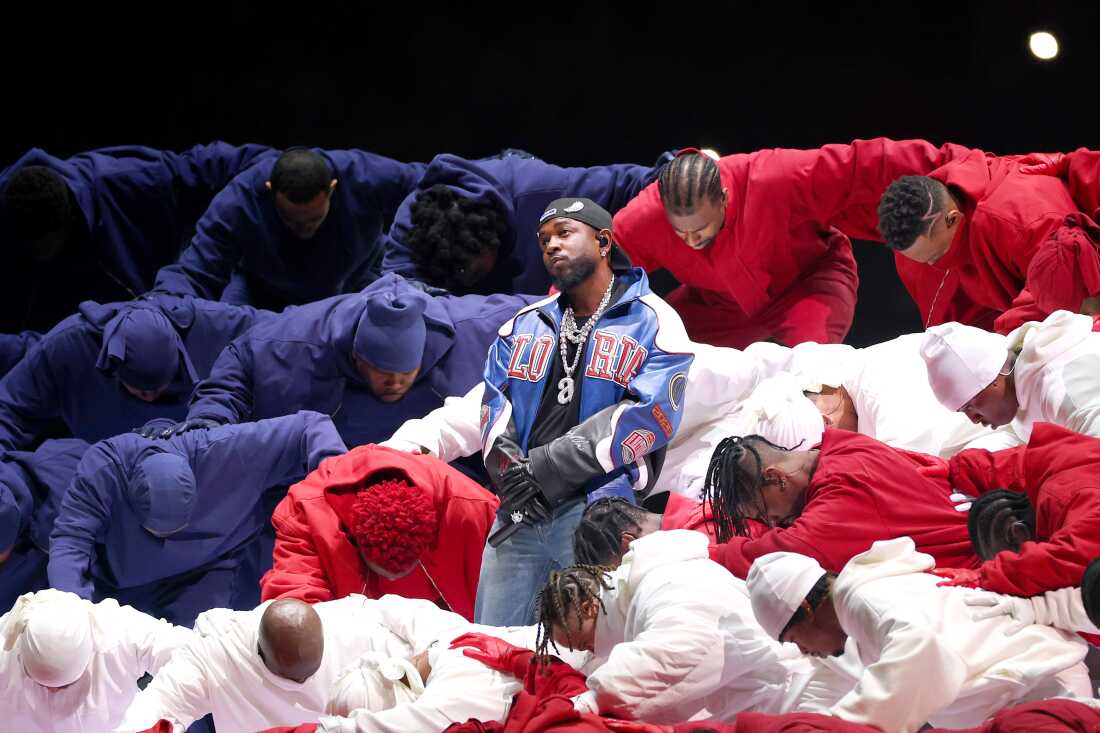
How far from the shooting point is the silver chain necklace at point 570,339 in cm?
446

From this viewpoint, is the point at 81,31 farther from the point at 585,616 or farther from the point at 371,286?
the point at 585,616

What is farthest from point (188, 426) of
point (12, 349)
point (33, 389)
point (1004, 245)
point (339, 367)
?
point (1004, 245)

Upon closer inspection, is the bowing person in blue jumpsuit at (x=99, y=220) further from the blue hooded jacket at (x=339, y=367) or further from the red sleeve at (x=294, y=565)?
the red sleeve at (x=294, y=565)

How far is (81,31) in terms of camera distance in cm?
713

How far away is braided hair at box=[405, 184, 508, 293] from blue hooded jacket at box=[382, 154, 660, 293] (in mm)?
32

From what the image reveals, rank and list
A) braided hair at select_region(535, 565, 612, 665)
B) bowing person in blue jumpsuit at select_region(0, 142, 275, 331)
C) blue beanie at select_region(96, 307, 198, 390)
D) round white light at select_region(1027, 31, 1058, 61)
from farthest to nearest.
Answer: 1. bowing person in blue jumpsuit at select_region(0, 142, 275, 331)
2. round white light at select_region(1027, 31, 1058, 61)
3. blue beanie at select_region(96, 307, 198, 390)
4. braided hair at select_region(535, 565, 612, 665)

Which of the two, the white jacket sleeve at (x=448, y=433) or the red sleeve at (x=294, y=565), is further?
the white jacket sleeve at (x=448, y=433)

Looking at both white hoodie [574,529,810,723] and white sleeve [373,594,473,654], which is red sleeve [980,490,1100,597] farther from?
white sleeve [373,594,473,654]

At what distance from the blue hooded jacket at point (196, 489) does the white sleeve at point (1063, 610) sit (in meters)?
2.54

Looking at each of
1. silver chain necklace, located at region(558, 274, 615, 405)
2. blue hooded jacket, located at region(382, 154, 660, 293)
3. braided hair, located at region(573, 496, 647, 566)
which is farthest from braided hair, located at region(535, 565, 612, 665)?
blue hooded jacket, located at region(382, 154, 660, 293)

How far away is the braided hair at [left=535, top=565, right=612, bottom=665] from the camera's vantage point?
12.1 ft

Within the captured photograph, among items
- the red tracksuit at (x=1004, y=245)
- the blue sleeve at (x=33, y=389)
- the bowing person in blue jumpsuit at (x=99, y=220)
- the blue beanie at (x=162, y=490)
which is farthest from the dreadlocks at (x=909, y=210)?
the blue sleeve at (x=33, y=389)

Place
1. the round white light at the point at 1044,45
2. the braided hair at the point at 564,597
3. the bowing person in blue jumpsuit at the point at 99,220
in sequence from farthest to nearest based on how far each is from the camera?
the bowing person in blue jumpsuit at the point at 99,220
the round white light at the point at 1044,45
the braided hair at the point at 564,597

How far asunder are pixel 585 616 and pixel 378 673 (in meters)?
0.56
